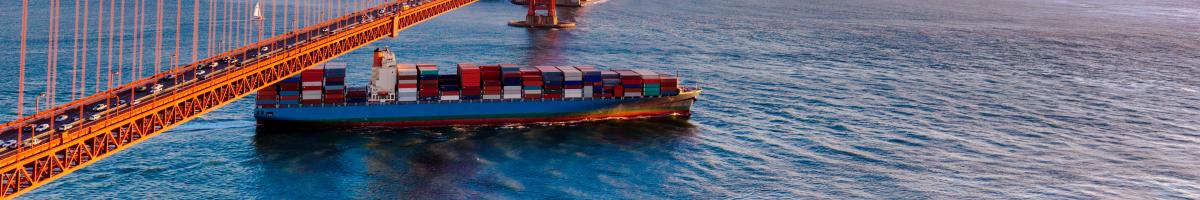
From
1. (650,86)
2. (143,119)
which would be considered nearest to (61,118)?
(143,119)

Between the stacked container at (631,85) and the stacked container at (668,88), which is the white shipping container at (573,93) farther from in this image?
the stacked container at (668,88)

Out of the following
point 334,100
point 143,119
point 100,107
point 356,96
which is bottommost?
point 334,100

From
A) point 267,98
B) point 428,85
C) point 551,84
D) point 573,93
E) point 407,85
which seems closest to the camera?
point 267,98

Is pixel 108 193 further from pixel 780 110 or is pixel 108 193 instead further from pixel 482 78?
pixel 780 110

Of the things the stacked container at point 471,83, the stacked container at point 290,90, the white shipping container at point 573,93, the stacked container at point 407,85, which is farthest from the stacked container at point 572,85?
the stacked container at point 290,90

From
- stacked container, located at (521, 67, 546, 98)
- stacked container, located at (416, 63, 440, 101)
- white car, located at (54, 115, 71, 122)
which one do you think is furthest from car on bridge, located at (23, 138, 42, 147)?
stacked container, located at (521, 67, 546, 98)

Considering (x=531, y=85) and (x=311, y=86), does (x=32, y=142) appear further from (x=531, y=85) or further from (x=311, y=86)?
(x=531, y=85)

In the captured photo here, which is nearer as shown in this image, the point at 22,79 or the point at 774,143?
the point at 774,143
